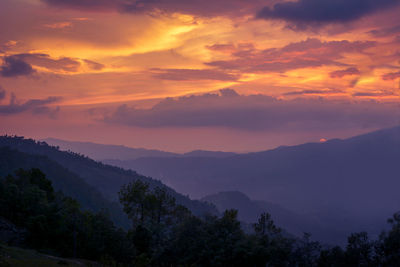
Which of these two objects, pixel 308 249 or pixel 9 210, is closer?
pixel 308 249

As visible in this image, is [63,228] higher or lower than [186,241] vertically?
Answer: lower

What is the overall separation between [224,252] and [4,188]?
4187cm

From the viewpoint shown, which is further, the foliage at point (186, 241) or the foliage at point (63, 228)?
the foliage at point (63, 228)

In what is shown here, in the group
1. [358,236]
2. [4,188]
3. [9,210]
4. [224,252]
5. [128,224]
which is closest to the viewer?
[224,252]

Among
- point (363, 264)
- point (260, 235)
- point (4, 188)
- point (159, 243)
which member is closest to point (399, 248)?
point (363, 264)

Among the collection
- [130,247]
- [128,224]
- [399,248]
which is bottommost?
[128,224]

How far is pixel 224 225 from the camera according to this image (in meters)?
56.0

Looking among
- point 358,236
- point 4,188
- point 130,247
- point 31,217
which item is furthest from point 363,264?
point 4,188

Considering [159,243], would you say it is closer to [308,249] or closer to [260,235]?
[260,235]

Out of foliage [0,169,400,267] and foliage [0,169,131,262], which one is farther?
foliage [0,169,131,262]

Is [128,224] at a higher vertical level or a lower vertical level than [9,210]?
lower

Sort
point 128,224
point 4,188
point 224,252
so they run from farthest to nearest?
point 128,224 < point 4,188 < point 224,252

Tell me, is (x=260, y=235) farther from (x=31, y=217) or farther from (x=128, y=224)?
(x=128, y=224)

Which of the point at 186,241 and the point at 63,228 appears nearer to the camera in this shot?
the point at 186,241
